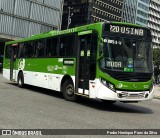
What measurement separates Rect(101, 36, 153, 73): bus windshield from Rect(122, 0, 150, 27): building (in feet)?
399

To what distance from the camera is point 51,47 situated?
1673cm

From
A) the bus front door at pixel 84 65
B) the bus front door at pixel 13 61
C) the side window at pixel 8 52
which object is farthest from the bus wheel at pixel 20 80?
the bus front door at pixel 84 65

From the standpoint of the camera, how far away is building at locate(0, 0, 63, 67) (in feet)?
199

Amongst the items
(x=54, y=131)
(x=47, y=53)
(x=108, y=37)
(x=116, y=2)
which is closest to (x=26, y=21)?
(x=47, y=53)

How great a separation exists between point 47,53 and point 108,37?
5.10 metres

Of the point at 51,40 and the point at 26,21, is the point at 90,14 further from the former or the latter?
the point at 51,40

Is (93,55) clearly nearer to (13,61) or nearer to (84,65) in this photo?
(84,65)

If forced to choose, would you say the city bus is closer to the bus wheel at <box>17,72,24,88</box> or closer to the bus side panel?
the bus wheel at <box>17,72,24,88</box>

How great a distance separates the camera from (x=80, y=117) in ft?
34.0

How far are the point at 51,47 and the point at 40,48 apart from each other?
4.80 ft

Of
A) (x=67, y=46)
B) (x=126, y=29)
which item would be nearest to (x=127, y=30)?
(x=126, y=29)

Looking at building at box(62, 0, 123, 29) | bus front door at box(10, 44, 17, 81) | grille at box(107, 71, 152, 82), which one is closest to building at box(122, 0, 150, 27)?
building at box(62, 0, 123, 29)

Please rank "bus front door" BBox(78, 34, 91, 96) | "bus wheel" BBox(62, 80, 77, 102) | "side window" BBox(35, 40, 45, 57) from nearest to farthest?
1. "bus front door" BBox(78, 34, 91, 96)
2. "bus wheel" BBox(62, 80, 77, 102)
3. "side window" BBox(35, 40, 45, 57)

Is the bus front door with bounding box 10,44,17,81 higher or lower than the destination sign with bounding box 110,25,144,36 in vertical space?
lower
